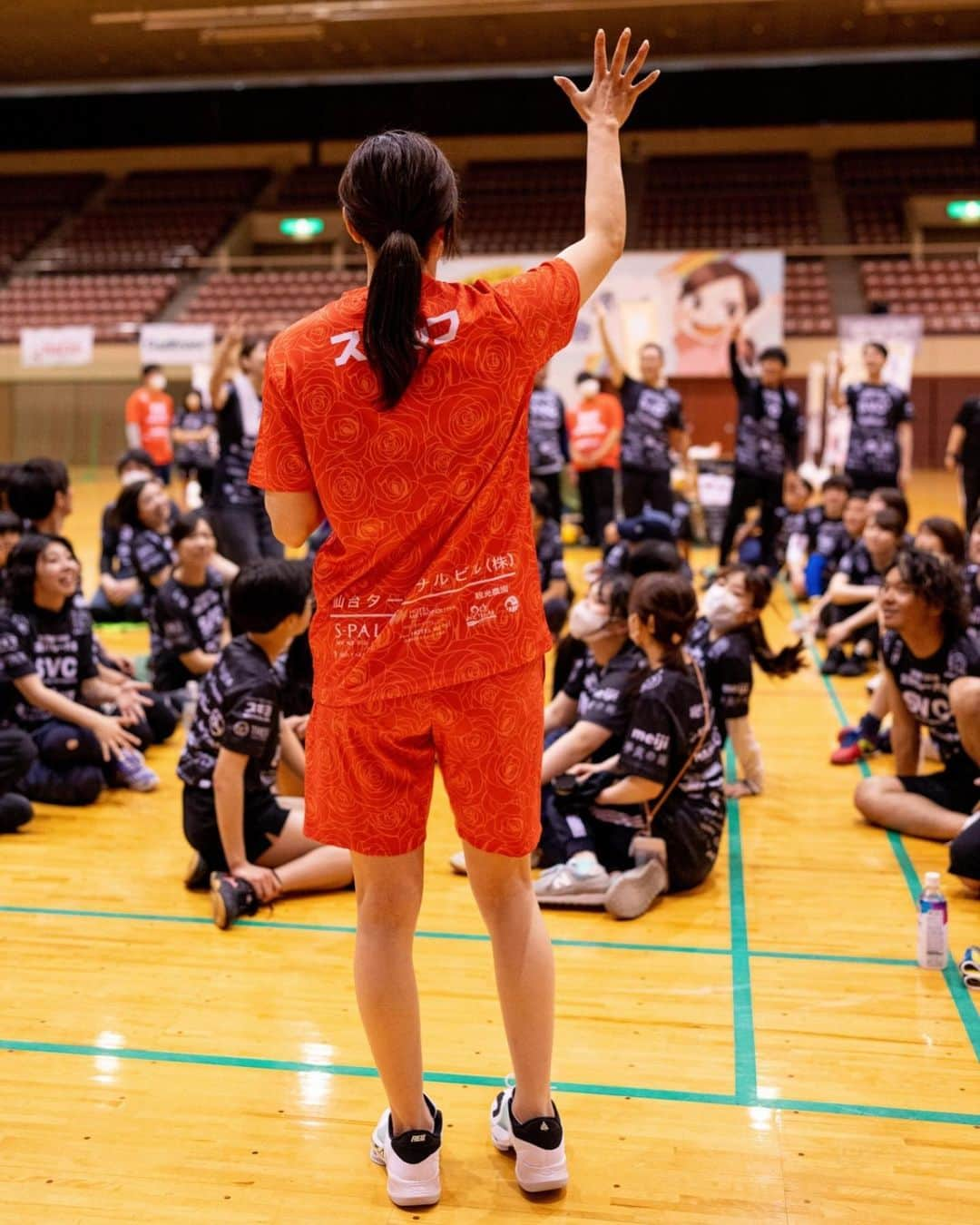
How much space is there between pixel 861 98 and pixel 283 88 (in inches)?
415

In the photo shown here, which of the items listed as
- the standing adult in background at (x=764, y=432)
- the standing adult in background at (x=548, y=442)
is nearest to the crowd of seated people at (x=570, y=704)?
the standing adult in background at (x=764, y=432)

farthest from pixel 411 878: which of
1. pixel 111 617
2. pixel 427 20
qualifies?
pixel 427 20

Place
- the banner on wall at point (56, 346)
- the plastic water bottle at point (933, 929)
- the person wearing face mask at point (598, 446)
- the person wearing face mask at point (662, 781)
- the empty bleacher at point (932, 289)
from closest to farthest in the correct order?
the plastic water bottle at point (933, 929)
the person wearing face mask at point (662, 781)
the person wearing face mask at point (598, 446)
the banner on wall at point (56, 346)
the empty bleacher at point (932, 289)

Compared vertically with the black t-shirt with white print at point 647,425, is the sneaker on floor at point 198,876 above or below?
below

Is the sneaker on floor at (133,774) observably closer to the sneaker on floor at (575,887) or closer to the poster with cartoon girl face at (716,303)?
the sneaker on floor at (575,887)

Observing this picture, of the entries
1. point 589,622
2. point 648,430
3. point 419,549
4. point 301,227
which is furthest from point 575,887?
point 301,227

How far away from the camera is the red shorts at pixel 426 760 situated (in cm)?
211

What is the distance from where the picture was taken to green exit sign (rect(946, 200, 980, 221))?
21484mm

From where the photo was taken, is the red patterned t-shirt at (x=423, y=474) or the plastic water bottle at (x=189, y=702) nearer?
the red patterned t-shirt at (x=423, y=474)

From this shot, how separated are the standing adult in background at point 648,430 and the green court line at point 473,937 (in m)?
6.10

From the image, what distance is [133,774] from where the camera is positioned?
5.00m

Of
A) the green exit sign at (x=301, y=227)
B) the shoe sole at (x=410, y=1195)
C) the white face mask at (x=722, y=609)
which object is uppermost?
the green exit sign at (x=301, y=227)

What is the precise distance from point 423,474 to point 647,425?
24.7 feet

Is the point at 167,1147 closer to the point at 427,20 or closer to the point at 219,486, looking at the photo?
the point at 219,486
